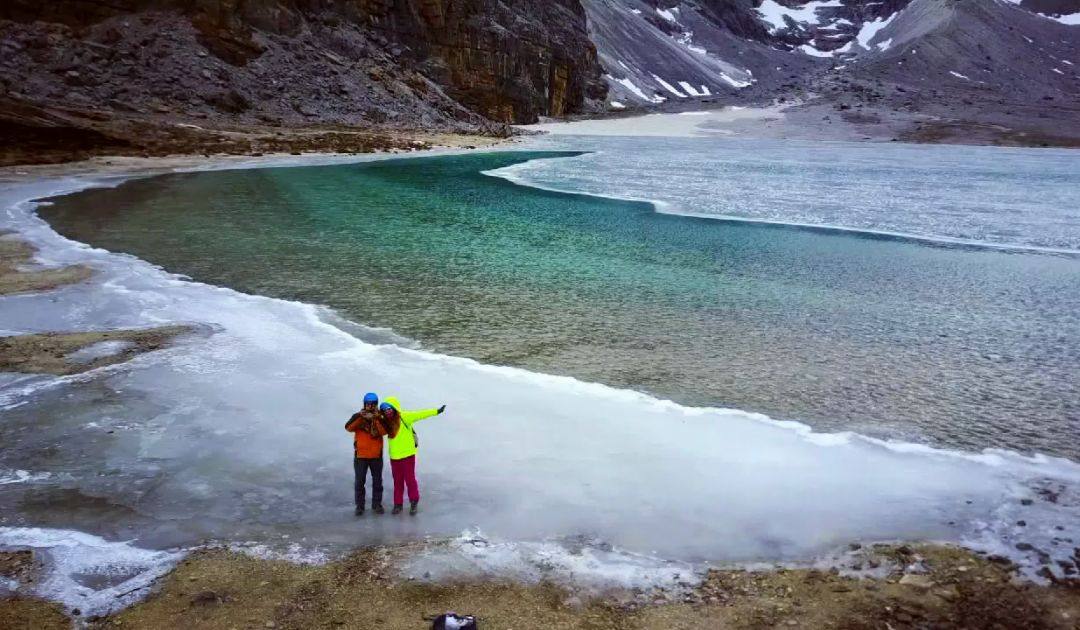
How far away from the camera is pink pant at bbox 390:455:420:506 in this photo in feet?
18.0

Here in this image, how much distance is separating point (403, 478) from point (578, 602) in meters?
1.65

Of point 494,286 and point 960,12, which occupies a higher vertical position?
point 960,12

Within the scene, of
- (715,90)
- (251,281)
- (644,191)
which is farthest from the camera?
(715,90)

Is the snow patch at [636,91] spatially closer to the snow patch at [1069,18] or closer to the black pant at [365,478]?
the snow patch at [1069,18]

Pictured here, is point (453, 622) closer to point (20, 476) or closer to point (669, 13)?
point (20, 476)

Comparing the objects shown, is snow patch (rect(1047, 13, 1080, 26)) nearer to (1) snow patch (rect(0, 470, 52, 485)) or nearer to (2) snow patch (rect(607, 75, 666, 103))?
(2) snow patch (rect(607, 75, 666, 103))

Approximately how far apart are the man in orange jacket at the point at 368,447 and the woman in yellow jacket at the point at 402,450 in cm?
6

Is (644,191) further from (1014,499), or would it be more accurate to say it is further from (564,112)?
(564,112)

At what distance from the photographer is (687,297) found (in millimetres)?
12234

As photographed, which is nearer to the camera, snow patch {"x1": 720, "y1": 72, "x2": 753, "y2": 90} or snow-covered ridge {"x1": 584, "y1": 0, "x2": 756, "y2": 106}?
snow-covered ridge {"x1": 584, "y1": 0, "x2": 756, "y2": 106}

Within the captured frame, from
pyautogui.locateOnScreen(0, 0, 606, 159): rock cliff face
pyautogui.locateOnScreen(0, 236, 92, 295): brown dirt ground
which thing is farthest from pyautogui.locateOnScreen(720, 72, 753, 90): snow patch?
pyautogui.locateOnScreen(0, 236, 92, 295): brown dirt ground

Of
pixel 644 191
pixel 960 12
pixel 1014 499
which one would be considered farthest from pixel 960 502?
pixel 960 12

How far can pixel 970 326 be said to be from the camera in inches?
426

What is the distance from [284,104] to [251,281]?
44.5 metres
